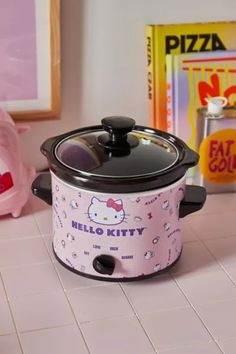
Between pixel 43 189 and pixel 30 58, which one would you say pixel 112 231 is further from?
pixel 30 58

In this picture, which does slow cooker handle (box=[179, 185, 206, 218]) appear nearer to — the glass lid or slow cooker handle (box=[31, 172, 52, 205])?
the glass lid

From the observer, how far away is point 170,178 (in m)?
0.98

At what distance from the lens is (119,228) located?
98 centimetres

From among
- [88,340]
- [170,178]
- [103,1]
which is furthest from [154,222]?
[103,1]

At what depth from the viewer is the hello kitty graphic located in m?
0.96

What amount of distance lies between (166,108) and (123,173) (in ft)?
1.25

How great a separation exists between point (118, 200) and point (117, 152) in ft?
0.29

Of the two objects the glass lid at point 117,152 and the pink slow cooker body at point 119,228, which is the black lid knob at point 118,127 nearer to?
the glass lid at point 117,152

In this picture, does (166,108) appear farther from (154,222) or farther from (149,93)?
(154,222)

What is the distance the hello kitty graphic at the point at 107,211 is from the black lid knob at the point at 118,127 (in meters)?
0.11

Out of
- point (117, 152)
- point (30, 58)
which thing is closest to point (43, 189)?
point (117, 152)

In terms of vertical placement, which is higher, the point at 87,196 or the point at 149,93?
the point at 149,93

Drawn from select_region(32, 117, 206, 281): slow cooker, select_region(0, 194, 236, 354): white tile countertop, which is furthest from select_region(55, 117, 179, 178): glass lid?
select_region(0, 194, 236, 354): white tile countertop

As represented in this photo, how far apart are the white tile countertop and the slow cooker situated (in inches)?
1.3
